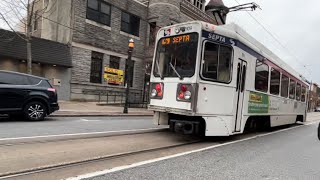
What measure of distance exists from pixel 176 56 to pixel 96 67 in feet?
55.1

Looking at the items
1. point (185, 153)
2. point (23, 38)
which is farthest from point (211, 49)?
point (23, 38)

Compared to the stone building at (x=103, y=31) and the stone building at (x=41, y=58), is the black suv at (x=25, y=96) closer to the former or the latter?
the stone building at (x=41, y=58)

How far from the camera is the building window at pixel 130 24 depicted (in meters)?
27.0

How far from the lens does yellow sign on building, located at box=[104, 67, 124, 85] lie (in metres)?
25.4

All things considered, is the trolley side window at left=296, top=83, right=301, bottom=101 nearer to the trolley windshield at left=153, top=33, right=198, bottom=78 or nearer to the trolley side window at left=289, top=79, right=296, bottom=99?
the trolley side window at left=289, top=79, right=296, bottom=99

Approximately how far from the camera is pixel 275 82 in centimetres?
1259

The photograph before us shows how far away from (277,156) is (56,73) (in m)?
17.4

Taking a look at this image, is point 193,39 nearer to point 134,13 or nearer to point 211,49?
point 211,49

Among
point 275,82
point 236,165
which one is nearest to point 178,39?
point 236,165

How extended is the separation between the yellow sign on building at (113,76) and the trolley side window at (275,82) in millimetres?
15272

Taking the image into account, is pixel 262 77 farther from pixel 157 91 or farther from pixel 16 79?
pixel 16 79

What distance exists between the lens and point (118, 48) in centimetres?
2647

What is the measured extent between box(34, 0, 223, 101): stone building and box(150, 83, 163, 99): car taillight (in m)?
14.6

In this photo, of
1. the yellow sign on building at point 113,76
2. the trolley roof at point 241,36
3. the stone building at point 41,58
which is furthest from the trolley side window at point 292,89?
the yellow sign on building at point 113,76
